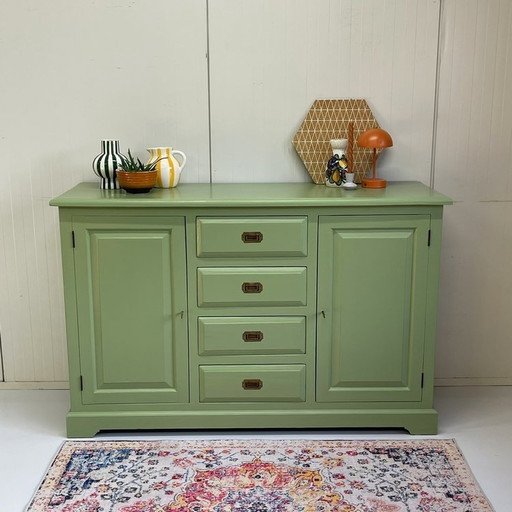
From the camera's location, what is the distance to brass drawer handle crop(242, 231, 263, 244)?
2.95 meters

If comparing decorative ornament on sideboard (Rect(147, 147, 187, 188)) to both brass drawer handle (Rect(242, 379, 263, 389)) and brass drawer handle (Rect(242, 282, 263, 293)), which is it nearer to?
brass drawer handle (Rect(242, 282, 263, 293))

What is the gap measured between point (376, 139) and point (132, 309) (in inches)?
48.3

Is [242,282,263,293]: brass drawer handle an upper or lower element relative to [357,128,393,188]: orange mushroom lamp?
lower

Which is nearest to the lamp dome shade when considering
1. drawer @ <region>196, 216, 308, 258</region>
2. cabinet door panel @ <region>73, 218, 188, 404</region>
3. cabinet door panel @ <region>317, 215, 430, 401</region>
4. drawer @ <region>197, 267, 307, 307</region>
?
cabinet door panel @ <region>317, 215, 430, 401</region>

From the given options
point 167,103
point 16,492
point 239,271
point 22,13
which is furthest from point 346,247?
point 22,13

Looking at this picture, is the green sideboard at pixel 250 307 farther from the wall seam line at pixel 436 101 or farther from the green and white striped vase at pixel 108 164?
the wall seam line at pixel 436 101

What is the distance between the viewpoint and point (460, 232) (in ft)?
11.5

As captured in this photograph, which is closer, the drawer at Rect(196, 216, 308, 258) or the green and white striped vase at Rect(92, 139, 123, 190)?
the drawer at Rect(196, 216, 308, 258)

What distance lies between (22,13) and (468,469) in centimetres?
262

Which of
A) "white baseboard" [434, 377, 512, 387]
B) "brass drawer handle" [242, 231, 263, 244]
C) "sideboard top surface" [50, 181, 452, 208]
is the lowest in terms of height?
"white baseboard" [434, 377, 512, 387]

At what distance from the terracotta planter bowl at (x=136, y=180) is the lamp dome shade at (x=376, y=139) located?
89 cm

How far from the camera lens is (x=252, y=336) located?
10.00 ft

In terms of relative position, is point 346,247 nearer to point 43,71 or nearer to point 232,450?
point 232,450

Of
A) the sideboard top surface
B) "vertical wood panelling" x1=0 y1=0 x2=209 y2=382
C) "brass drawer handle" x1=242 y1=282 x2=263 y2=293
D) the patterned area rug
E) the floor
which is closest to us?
the patterned area rug
